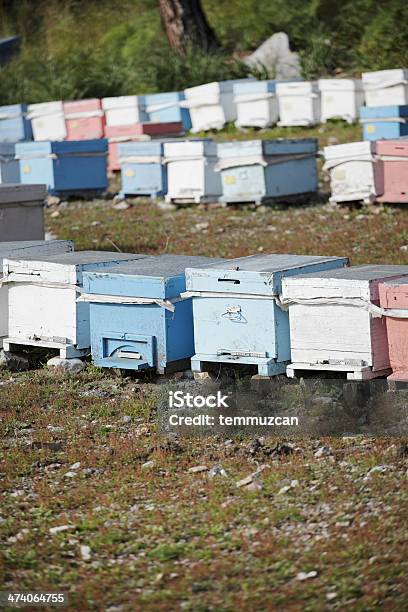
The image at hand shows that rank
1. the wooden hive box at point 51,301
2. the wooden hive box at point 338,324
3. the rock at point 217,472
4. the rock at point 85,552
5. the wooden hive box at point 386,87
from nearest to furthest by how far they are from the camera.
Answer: the rock at point 85,552 < the rock at point 217,472 < the wooden hive box at point 338,324 < the wooden hive box at point 51,301 < the wooden hive box at point 386,87

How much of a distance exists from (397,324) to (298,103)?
12135mm

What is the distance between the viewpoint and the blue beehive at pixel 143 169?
14.8 metres

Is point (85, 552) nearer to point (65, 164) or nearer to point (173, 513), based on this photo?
point (173, 513)

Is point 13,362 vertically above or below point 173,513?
above

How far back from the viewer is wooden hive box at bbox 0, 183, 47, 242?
1091 cm

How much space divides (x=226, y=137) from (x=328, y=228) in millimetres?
6478

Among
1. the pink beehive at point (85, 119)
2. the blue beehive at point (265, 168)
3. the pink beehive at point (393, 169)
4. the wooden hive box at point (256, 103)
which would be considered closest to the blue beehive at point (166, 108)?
the pink beehive at point (85, 119)

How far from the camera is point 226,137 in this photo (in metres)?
18.8

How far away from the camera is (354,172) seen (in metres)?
13.3

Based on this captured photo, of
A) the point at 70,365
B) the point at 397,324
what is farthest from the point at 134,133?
the point at 397,324

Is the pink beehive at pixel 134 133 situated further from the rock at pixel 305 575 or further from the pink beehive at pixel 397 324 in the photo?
the rock at pixel 305 575

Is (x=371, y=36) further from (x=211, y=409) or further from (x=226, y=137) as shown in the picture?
(x=211, y=409)

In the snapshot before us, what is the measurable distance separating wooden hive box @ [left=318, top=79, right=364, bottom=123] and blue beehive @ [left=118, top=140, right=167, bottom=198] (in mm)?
4264

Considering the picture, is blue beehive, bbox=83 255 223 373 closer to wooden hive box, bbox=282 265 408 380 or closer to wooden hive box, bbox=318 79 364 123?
wooden hive box, bbox=282 265 408 380
